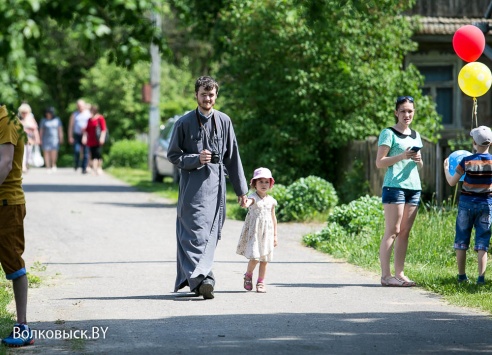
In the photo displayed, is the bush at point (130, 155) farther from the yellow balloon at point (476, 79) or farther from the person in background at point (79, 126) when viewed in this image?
the yellow balloon at point (476, 79)

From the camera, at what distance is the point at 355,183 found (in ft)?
60.8

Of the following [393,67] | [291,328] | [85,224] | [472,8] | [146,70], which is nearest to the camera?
[291,328]

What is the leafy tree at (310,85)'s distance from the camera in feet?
63.2

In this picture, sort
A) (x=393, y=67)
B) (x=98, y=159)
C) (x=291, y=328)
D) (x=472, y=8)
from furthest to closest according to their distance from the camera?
(x=98, y=159)
(x=472, y=8)
(x=393, y=67)
(x=291, y=328)

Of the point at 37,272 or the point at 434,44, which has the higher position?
the point at 434,44

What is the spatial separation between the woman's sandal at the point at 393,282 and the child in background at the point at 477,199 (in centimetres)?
50

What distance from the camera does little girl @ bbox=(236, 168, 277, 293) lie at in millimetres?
10219

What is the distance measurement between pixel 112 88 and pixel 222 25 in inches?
828

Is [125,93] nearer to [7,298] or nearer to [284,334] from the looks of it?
[7,298]

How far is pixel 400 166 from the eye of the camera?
10.6 meters

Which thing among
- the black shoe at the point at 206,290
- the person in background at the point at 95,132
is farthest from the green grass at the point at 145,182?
the black shoe at the point at 206,290

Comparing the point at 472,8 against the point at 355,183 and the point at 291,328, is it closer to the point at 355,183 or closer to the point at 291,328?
the point at 355,183

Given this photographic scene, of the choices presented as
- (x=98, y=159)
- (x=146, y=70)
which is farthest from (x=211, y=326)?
(x=146, y=70)

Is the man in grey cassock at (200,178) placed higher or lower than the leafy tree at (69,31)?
lower
